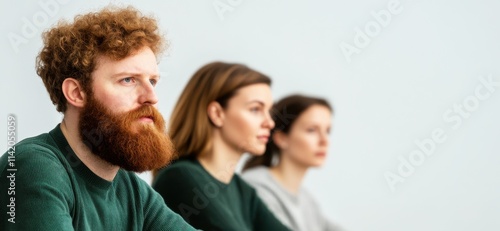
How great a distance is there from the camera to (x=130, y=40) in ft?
6.82

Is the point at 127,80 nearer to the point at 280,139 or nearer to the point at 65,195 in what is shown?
the point at 65,195

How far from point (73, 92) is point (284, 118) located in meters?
2.37

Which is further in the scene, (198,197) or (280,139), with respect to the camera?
(280,139)

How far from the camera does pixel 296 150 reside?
4.28 meters

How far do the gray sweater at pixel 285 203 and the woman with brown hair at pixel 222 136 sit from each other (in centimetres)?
62

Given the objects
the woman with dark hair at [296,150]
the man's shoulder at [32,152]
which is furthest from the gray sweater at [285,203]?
the man's shoulder at [32,152]

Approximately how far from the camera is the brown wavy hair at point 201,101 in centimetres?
326

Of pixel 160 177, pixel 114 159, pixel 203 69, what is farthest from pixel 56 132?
pixel 203 69

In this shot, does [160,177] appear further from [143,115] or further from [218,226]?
[143,115]

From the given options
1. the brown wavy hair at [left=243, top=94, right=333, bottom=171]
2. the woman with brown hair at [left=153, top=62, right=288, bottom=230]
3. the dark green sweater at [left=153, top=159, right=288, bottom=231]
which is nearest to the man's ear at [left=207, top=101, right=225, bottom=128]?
the woman with brown hair at [left=153, top=62, right=288, bottom=230]

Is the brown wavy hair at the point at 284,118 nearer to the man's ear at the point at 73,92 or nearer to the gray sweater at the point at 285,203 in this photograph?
the gray sweater at the point at 285,203

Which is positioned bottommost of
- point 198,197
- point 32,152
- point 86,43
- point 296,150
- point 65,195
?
→ point 296,150

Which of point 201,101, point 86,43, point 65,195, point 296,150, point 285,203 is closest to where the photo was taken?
point 65,195

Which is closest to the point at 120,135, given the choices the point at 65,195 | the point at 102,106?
the point at 102,106
